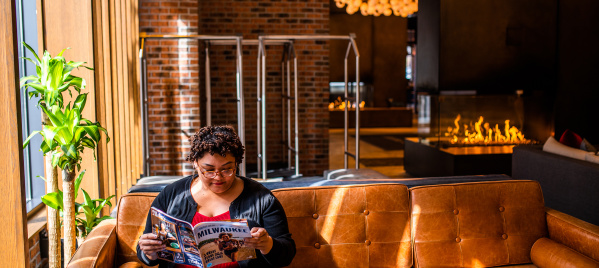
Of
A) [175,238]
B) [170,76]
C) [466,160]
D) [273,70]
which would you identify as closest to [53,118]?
[175,238]

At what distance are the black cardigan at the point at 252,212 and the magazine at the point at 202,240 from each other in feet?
0.69

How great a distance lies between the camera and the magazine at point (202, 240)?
172cm

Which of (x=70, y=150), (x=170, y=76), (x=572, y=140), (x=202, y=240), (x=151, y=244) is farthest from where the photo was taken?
(x=170, y=76)

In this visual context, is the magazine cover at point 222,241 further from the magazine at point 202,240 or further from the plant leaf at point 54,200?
the plant leaf at point 54,200

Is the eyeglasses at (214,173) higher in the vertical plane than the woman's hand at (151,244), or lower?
higher

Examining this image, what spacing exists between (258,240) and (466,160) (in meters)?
4.88

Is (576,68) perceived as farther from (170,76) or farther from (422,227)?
(422,227)

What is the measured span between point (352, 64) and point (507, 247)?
1163 cm

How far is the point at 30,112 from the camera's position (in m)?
3.22

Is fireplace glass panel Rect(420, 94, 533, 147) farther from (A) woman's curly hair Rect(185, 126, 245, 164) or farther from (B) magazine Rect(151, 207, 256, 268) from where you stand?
(B) magazine Rect(151, 207, 256, 268)

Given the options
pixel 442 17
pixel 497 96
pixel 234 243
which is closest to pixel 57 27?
pixel 234 243

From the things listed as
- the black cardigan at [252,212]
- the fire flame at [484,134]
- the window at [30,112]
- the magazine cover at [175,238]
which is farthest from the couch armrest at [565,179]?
the window at [30,112]

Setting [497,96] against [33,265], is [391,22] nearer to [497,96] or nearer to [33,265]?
[497,96]

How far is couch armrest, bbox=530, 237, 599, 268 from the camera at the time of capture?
233 cm
